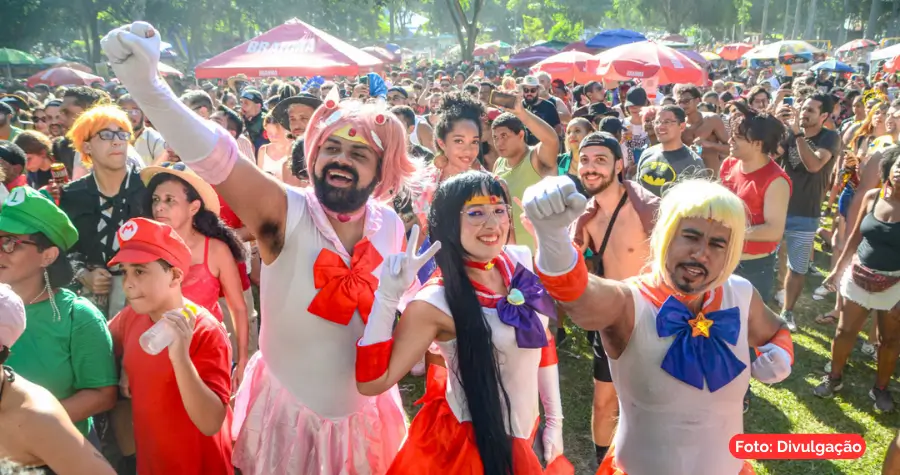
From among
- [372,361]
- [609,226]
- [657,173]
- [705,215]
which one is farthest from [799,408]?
[372,361]

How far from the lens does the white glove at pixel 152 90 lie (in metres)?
1.63

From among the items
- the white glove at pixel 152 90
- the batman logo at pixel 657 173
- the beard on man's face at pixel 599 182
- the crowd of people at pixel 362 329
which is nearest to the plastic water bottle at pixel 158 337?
the crowd of people at pixel 362 329

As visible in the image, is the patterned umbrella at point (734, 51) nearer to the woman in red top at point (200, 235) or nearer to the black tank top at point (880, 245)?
the black tank top at point (880, 245)

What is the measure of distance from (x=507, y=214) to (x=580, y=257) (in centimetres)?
67

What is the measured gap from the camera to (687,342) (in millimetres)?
2096

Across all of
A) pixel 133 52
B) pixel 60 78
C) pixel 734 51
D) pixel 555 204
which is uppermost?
pixel 734 51


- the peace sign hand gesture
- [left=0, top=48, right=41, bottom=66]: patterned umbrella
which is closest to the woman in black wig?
the peace sign hand gesture

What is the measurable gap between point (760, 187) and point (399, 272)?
3.67 metres

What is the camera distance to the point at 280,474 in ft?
7.70

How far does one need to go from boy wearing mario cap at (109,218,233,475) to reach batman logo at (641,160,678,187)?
3.96 m

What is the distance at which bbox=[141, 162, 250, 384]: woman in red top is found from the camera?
123 inches

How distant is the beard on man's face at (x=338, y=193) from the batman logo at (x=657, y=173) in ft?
11.5

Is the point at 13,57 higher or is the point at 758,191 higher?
the point at 13,57

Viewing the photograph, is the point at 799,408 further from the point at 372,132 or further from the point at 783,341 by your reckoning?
the point at 372,132
